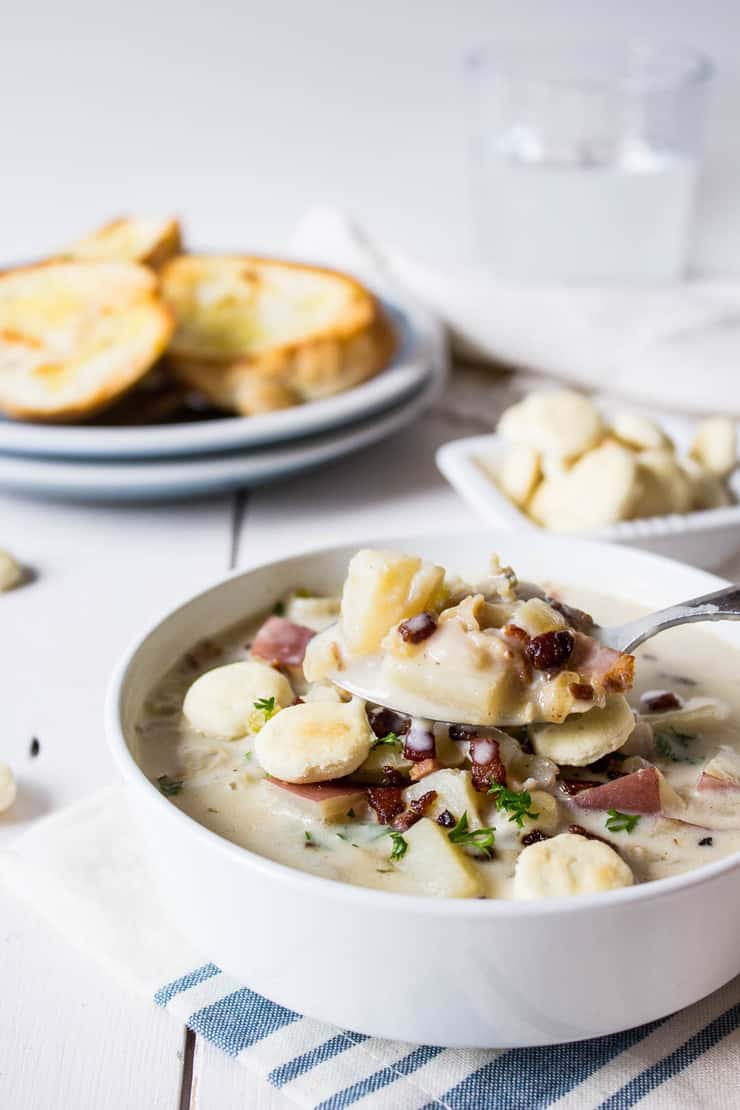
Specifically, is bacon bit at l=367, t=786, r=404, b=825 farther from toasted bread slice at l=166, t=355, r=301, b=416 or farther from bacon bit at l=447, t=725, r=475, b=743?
toasted bread slice at l=166, t=355, r=301, b=416

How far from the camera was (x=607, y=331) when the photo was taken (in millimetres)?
3582

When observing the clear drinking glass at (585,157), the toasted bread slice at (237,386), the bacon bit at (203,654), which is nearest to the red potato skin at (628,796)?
the bacon bit at (203,654)

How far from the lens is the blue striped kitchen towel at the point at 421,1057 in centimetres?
148

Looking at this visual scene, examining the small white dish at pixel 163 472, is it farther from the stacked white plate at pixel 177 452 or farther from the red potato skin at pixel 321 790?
the red potato skin at pixel 321 790

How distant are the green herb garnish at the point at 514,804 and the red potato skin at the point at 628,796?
0.09m

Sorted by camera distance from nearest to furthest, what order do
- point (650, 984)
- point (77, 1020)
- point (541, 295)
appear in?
point (650, 984) < point (77, 1020) < point (541, 295)

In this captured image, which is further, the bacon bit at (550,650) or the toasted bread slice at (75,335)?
the toasted bread slice at (75,335)

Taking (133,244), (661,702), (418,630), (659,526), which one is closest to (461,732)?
(418,630)

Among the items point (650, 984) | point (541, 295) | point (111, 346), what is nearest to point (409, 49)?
A: point (541, 295)

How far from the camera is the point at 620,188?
407 centimetres

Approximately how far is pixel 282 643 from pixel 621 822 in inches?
24.7

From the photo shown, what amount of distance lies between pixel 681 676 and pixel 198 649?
0.74 m

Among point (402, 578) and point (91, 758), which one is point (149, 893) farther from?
point (402, 578)

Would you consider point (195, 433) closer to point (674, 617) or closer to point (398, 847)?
point (674, 617)
